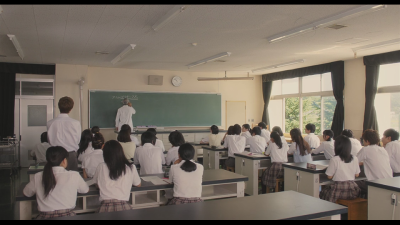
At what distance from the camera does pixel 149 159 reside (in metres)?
4.07

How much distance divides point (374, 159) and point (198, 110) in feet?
22.3

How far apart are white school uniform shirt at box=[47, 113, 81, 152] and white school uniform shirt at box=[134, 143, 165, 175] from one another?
1.00m

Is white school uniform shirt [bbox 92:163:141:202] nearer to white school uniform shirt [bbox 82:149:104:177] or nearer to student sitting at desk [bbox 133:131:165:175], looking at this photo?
white school uniform shirt [bbox 82:149:104:177]

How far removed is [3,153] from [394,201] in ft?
27.1

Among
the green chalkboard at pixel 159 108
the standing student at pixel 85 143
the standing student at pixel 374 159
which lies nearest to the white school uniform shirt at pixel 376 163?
the standing student at pixel 374 159

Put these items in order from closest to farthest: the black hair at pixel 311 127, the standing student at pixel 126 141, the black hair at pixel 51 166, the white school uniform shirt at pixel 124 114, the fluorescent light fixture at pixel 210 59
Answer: the black hair at pixel 51 166, the standing student at pixel 126 141, the black hair at pixel 311 127, the fluorescent light fixture at pixel 210 59, the white school uniform shirt at pixel 124 114

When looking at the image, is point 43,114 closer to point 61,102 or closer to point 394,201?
point 61,102

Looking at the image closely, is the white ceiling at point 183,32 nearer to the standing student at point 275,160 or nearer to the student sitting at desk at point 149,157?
the student sitting at desk at point 149,157

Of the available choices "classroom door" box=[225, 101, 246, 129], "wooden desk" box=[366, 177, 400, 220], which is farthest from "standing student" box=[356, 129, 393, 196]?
"classroom door" box=[225, 101, 246, 129]

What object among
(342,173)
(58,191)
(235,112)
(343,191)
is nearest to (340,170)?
(342,173)

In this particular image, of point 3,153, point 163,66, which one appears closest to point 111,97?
point 163,66

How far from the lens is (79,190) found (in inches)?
105

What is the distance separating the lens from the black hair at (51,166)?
2.46m

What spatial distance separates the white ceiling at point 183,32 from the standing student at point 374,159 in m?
1.66
